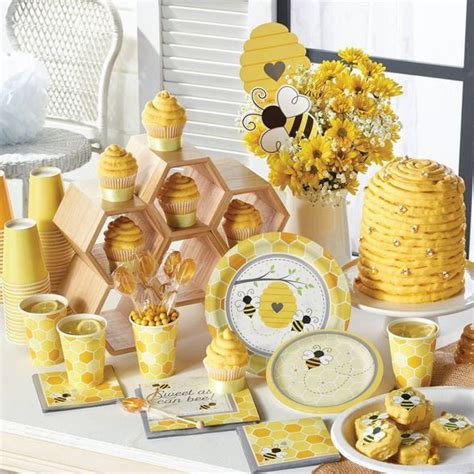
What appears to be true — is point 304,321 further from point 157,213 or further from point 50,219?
point 50,219

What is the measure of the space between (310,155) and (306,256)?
20cm

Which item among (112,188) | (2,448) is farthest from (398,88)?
(2,448)

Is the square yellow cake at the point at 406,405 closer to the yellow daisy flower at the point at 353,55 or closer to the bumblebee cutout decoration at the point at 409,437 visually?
the bumblebee cutout decoration at the point at 409,437

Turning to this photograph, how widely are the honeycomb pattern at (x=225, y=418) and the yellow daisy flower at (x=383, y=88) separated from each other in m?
0.63

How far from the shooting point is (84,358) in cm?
169

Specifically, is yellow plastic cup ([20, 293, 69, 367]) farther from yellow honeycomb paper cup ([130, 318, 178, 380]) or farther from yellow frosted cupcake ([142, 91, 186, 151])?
yellow frosted cupcake ([142, 91, 186, 151])

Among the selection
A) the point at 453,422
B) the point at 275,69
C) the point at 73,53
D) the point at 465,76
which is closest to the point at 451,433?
the point at 453,422

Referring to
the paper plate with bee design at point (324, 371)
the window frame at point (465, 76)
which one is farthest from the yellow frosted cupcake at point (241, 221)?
the window frame at point (465, 76)

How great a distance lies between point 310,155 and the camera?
1.88 meters

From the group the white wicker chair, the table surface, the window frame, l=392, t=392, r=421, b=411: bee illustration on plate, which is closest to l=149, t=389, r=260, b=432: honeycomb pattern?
the table surface

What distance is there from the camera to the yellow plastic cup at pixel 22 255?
5.96 ft

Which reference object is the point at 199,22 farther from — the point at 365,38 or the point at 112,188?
the point at 112,188

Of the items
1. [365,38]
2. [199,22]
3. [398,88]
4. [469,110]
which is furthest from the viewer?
[199,22]

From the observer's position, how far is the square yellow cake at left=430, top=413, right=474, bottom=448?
152 centimetres
